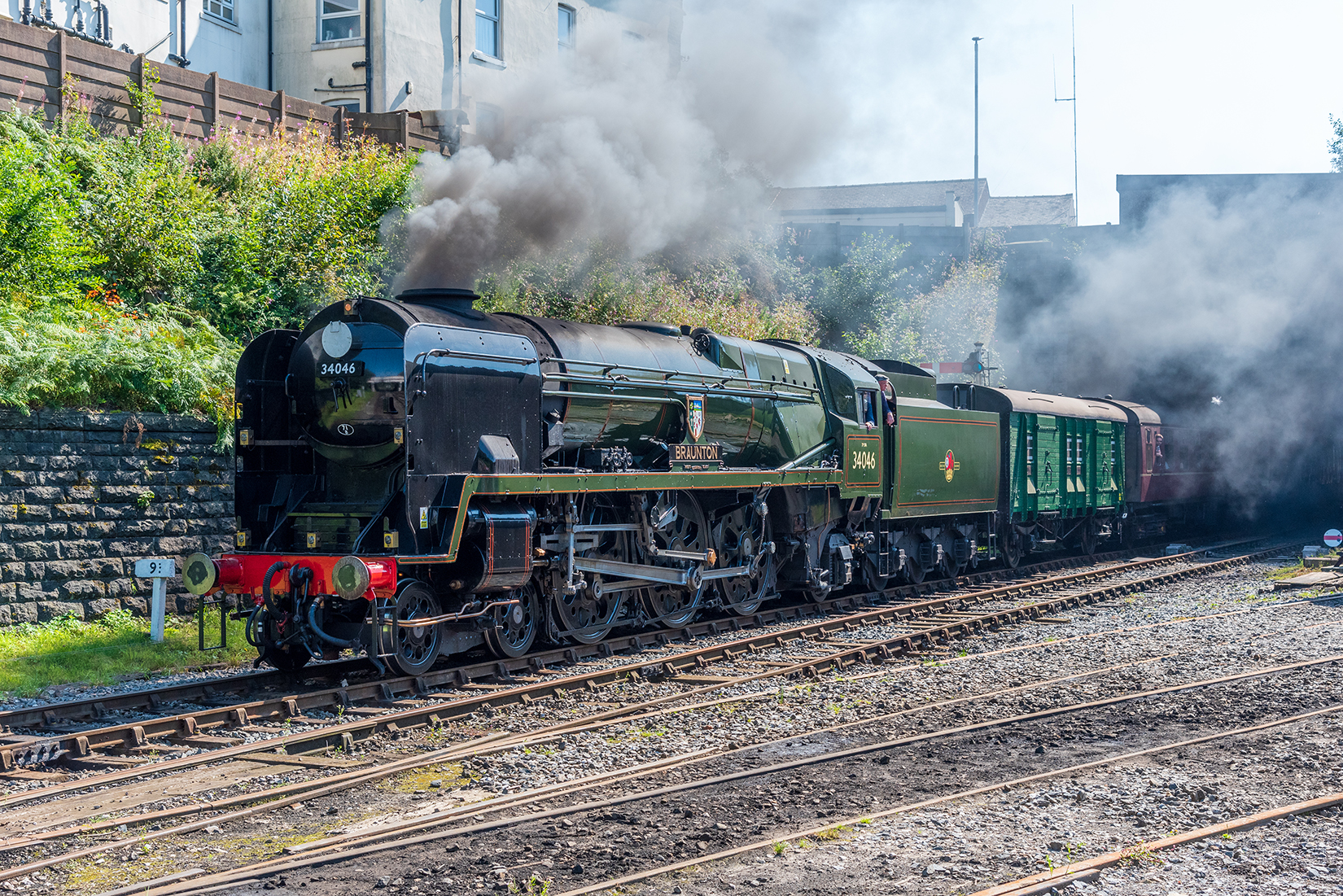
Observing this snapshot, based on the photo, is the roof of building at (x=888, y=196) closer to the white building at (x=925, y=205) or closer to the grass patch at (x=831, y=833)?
the white building at (x=925, y=205)

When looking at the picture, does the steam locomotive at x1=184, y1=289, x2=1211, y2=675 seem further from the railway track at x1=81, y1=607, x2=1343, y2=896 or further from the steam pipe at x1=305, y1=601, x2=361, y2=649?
the railway track at x1=81, y1=607, x2=1343, y2=896

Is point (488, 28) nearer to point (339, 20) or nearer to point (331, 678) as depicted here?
point (339, 20)

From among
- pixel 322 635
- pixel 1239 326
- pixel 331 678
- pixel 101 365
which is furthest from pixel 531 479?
pixel 1239 326

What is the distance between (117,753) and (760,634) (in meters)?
6.52

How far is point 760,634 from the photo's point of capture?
12.1m

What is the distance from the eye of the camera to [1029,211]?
69.1 meters

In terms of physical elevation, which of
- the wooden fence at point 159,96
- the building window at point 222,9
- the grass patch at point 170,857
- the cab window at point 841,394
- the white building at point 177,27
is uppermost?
the building window at point 222,9

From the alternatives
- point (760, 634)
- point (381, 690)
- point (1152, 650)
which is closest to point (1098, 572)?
point (1152, 650)

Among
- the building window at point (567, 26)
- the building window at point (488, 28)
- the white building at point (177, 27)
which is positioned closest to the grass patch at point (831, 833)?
the white building at point (177, 27)

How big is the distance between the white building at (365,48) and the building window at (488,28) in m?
0.02

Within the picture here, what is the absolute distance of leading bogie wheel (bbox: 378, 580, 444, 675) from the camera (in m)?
8.93

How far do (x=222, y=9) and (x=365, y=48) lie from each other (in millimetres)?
2827

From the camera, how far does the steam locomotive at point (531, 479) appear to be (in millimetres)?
9109

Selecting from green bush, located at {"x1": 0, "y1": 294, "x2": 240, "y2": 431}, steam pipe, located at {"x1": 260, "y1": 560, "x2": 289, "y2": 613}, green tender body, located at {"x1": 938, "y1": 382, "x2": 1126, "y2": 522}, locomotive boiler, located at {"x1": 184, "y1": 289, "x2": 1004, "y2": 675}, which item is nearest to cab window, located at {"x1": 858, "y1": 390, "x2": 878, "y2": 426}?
locomotive boiler, located at {"x1": 184, "y1": 289, "x2": 1004, "y2": 675}
